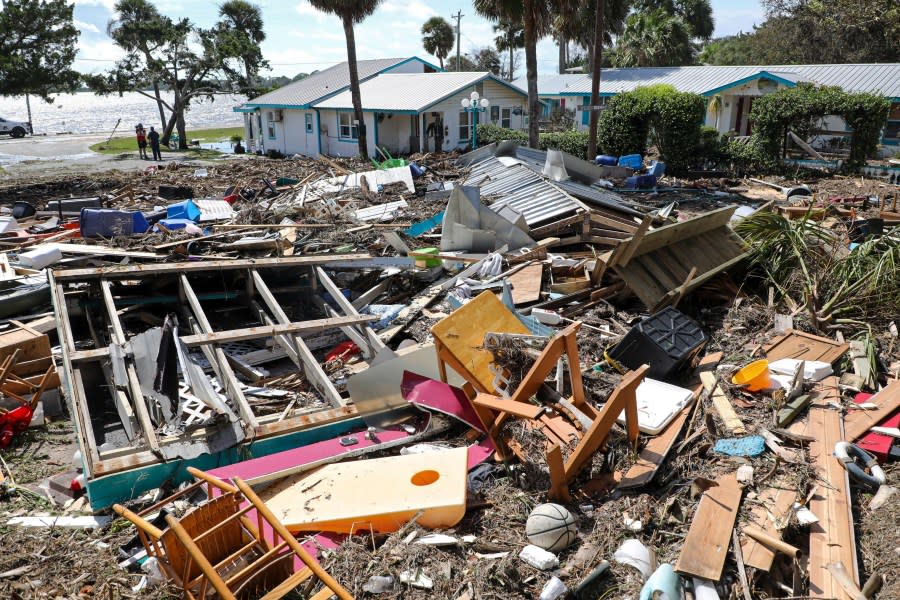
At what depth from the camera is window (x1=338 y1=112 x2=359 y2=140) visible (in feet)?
96.4

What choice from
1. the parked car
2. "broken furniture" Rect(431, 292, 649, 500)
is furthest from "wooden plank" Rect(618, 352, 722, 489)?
the parked car

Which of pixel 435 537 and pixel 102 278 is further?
pixel 102 278

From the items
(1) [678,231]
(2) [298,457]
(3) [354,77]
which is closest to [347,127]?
(3) [354,77]

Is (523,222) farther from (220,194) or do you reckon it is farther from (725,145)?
(725,145)

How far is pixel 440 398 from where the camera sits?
5773 millimetres

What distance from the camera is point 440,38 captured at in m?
50.2

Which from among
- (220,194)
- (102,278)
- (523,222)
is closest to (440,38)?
(220,194)

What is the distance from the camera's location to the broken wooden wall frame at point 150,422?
4.95 metres

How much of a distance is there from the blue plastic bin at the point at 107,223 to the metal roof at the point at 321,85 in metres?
20.3

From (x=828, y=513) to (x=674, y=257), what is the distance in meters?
4.72

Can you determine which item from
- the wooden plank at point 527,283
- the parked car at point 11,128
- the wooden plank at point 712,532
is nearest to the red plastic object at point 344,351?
the wooden plank at point 527,283

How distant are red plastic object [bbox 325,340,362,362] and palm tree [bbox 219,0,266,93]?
33923 millimetres

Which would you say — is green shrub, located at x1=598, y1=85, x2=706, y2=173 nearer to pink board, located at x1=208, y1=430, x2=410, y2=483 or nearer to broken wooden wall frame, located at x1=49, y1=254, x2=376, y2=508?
broken wooden wall frame, located at x1=49, y1=254, x2=376, y2=508

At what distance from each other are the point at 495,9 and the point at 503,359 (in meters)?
18.0
